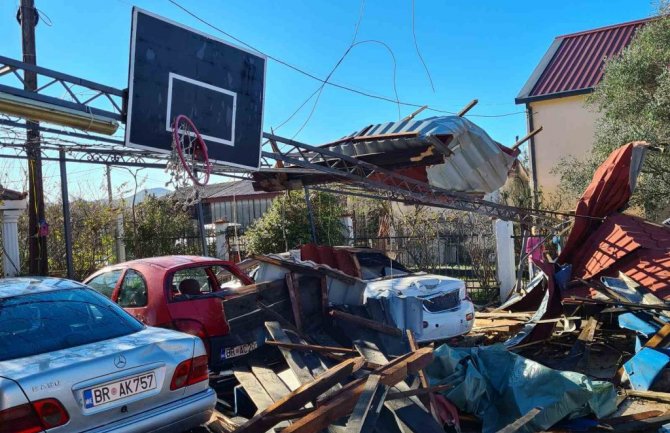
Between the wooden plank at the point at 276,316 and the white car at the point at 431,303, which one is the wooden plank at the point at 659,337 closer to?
the white car at the point at 431,303

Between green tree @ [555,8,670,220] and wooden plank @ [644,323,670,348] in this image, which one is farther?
green tree @ [555,8,670,220]

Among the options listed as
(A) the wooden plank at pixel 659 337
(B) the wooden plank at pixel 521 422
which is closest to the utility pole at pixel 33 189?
(B) the wooden plank at pixel 521 422

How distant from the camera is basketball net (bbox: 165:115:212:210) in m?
5.96

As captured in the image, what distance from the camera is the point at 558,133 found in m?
16.5

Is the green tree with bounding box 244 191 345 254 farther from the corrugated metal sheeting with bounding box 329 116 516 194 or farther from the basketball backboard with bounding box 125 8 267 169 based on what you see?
the basketball backboard with bounding box 125 8 267 169

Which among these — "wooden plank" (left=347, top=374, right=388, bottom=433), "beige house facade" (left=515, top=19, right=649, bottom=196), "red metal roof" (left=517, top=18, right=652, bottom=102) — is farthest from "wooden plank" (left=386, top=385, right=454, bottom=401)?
"red metal roof" (left=517, top=18, right=652, bottom=102)

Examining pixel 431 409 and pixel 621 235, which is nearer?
pixel 431 409

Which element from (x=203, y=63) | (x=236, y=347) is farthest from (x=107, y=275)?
(x=203, y=63)

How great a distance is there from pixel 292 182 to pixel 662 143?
23.7 feet

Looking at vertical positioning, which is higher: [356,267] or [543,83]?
[543,83]

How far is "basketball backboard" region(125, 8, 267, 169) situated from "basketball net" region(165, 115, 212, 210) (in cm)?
13

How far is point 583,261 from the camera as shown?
29.2 feet

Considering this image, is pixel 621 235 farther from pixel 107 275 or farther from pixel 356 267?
pixel 107 275

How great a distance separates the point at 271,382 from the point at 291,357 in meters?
0.41
